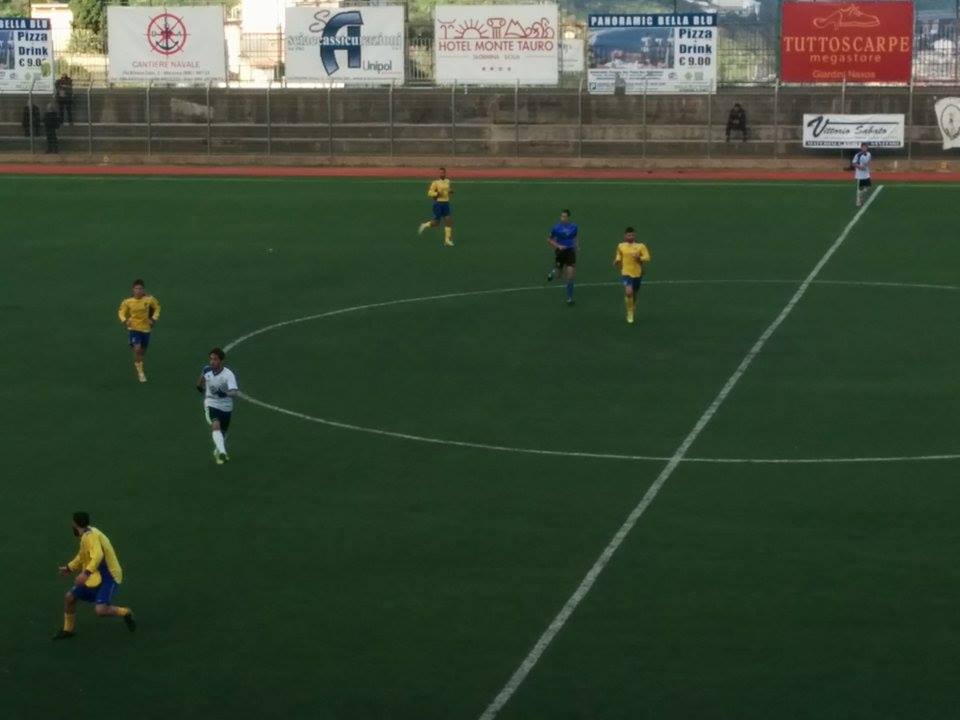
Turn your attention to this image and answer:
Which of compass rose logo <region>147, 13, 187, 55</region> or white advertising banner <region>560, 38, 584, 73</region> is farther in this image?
compass rose logo <region>147, 13, 187, 55</region>

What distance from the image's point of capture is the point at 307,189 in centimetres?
6156

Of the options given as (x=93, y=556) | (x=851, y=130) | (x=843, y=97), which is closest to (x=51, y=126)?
(x=843, y=97)

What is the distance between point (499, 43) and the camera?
70.9 m

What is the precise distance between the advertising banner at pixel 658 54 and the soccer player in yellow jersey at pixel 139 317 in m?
41.6

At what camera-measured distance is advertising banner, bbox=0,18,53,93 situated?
239 ft

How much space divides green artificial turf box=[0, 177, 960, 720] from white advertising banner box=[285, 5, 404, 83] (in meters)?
26.2

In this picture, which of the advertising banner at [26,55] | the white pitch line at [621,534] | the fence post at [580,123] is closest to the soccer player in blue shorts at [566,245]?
the white pitch line at [621,534]

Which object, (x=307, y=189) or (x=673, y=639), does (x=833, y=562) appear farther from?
(x=307, y=189)

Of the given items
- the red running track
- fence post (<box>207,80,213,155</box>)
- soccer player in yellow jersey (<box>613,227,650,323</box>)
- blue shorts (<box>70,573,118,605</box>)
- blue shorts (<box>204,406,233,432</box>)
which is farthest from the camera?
fence post (<box>207,80,213,155</box>)

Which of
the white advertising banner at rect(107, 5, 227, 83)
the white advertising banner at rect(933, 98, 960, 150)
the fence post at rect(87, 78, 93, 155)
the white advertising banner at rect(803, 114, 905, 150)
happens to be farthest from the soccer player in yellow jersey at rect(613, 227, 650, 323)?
the white advertising banner at rect(107, 5, 227, 83)

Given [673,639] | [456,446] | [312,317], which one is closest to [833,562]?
[673,639]

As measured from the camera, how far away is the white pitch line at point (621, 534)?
17.3 metres

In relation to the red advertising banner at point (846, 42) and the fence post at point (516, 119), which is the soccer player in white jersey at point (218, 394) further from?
the red advertising banner at point (846, 42)

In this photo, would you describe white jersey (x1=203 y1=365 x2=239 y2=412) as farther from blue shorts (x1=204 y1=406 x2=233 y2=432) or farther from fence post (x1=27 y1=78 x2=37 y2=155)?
fence post (x1=27 y1=78 x2=37 y2=155)
